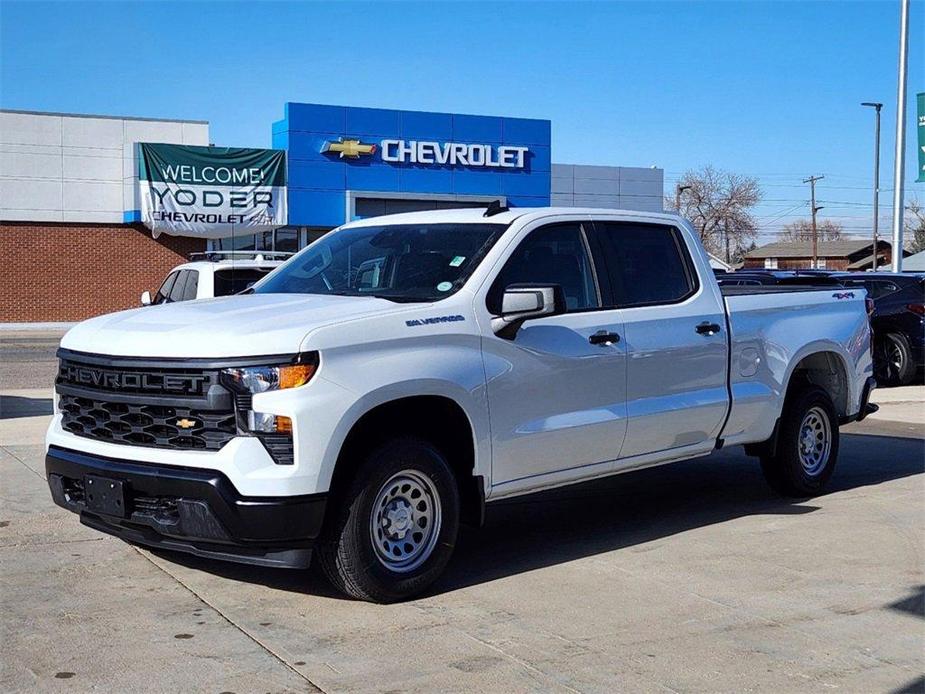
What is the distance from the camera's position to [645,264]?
24.8ft

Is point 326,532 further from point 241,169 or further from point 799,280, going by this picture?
point 241,169

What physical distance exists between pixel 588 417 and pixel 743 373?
67.1 inches

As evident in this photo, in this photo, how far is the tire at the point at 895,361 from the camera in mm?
17391

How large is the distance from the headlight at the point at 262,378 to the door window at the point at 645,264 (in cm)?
246

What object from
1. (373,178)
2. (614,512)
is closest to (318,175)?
(373,178)

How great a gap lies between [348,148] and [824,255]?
237 feet

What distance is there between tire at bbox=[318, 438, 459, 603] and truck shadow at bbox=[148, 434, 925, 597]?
0.92 ft

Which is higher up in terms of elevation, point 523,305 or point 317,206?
point 317,206

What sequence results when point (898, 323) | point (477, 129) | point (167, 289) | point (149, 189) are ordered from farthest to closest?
point (477, 129) < point (149, 189) < point (898, 323) < point (167, 289)

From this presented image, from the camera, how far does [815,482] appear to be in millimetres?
8766

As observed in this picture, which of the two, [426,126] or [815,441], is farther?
[426,126]

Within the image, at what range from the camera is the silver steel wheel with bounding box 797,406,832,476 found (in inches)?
344

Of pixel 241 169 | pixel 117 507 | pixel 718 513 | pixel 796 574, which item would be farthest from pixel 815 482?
pixel 241 169

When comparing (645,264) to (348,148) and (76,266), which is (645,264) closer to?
(348,148)
